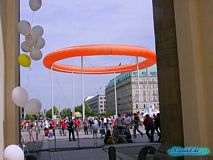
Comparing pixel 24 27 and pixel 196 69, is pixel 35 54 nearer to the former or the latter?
pixel 24 27

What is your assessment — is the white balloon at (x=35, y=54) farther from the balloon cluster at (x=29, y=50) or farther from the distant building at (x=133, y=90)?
the distant building at (x=133, y=90)

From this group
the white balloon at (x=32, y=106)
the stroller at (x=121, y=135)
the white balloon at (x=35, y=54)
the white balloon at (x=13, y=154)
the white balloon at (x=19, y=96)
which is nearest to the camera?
the white balloon at (x=13, y=154)

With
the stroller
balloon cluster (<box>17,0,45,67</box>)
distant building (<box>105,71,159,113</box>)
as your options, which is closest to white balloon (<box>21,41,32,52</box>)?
balloon cluster (<box>17,0,45,67</box>)

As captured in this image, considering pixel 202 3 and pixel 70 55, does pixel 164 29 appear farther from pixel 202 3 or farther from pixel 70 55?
pixel 70 55

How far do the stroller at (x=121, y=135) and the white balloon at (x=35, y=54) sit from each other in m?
10.2

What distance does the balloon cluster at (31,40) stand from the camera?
195 inches

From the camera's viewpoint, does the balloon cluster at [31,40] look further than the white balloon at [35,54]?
No

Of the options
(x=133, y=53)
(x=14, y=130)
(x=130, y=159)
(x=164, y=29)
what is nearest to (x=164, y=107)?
(x=164, y=29)

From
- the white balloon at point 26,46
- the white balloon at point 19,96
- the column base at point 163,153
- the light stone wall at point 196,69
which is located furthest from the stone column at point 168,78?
the white balloon at point 19,96

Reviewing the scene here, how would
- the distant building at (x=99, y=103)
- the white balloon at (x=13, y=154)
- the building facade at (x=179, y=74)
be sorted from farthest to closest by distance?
the distant building at (x=99, y=103) → the building facade at (x=179, y=74) → the white balloon at (x=13, y=154)

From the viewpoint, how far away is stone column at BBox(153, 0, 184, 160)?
20.2ft

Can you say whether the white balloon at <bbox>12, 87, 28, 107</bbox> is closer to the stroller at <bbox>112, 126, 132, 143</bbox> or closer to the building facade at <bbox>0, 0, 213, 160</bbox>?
the building facade at <bbox>0, 0, 213, 160</bbox>

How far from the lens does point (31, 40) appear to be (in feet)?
17.0

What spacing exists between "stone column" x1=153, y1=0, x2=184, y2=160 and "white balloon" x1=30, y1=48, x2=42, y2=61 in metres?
2.65
